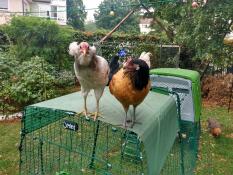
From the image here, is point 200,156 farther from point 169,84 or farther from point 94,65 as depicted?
point 94,65

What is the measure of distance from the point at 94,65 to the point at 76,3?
49.8m

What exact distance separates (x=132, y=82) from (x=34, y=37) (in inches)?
310

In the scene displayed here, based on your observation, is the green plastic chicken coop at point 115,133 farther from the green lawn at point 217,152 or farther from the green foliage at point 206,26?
the green foliage at point 206,26

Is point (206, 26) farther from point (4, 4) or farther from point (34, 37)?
point (4, 4)

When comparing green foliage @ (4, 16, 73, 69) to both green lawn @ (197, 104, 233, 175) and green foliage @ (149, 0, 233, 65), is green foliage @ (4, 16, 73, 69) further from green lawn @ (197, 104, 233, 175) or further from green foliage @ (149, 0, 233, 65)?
green lawn @ (197, 104, 233, 175)

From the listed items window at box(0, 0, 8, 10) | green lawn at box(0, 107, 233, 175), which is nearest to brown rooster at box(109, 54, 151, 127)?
green lawn at box(0, 107, 233, 175)

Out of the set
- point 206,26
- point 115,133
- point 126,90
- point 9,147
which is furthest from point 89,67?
point 206,26

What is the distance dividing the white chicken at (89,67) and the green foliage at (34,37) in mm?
7326

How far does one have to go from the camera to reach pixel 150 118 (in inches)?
129

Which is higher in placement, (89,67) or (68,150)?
(89,67)

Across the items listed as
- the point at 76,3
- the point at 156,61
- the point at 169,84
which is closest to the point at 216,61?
the point at 156,61

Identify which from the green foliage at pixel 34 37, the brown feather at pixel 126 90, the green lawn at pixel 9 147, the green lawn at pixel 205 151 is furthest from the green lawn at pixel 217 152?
the green foliage at pixel 34 37

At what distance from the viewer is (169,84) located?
600 cm

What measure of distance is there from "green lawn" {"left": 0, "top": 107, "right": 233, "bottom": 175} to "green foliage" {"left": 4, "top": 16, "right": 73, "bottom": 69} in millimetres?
3114
